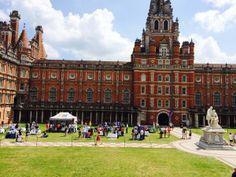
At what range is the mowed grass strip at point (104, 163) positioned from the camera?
56.0 feet

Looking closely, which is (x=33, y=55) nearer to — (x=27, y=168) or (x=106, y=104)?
(x=106, y=104)

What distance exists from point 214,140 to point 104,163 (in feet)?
49.3

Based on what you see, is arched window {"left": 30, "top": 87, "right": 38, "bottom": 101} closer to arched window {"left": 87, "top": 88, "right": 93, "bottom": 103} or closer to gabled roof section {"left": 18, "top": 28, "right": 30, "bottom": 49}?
gabled roof section {"left": 18, "top": 28, "right": 30, "bottom": 49}

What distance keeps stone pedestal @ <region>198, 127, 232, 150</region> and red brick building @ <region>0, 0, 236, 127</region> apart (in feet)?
103

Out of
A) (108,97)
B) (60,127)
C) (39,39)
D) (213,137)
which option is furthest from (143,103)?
(39,39)

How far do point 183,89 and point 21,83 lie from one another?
3994 cm

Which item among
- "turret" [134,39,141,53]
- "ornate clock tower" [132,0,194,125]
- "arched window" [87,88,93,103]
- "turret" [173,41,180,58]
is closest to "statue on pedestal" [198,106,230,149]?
"ornate clock tower" [132,0,194,125]

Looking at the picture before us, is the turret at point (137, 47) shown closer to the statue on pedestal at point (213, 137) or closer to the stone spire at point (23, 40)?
the stone spire at point (23, 40)

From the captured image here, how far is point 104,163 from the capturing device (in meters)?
20.0

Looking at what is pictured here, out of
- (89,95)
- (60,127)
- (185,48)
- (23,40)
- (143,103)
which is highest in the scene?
(23,40)

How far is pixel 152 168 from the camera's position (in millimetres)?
18562

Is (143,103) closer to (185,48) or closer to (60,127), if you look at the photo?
(185,48)

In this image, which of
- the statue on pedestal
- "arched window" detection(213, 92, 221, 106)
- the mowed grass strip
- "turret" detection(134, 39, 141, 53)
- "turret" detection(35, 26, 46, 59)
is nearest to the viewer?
the mowed grass strip

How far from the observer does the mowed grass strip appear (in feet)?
56.0
